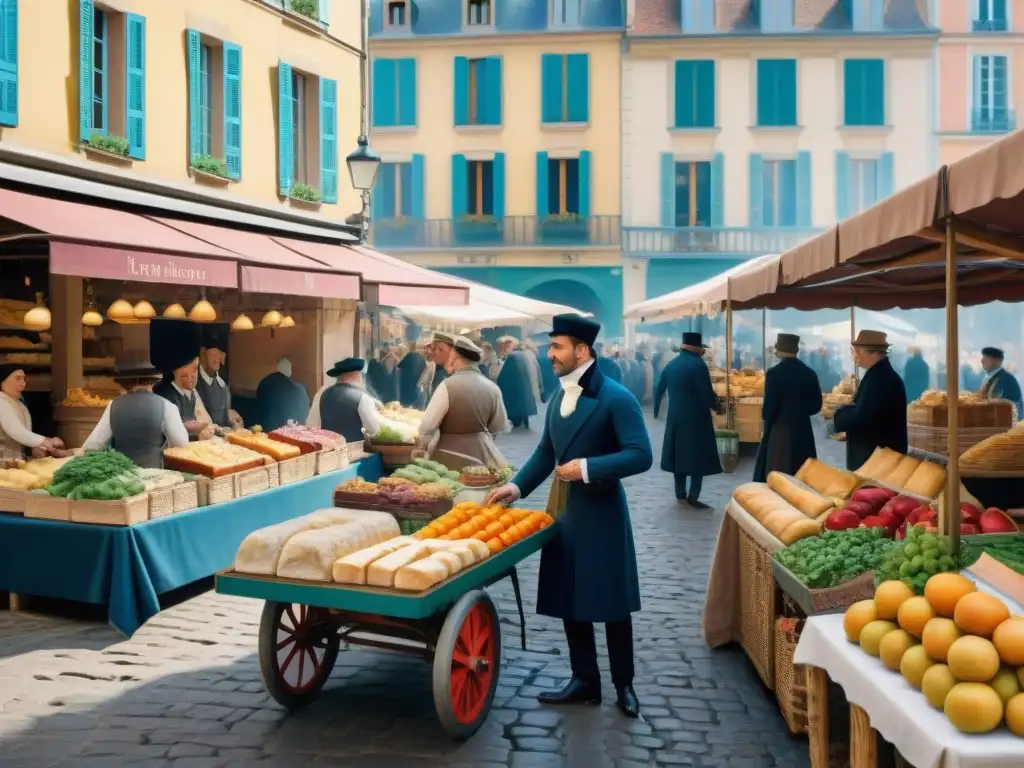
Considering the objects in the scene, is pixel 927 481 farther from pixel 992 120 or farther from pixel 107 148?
pixel 992 120

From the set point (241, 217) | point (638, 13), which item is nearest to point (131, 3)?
point (241, 217)

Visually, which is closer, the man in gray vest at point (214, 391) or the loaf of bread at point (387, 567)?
the loaf of bread at point (387, 567)

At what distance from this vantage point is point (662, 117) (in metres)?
30.8

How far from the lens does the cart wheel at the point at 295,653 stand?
517 cm

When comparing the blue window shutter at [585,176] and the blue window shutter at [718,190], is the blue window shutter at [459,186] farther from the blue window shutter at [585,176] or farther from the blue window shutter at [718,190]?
the blue window shutter at [718,190]

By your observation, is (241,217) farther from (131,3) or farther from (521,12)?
(521,12)

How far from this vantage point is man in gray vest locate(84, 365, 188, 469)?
7703mm

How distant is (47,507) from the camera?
7105mm

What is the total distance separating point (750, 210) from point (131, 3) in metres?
21.8

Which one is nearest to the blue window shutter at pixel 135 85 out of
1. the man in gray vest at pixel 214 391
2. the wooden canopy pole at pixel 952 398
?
the man in gray vest at pixel 214 391

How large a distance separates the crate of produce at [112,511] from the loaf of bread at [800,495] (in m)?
4.12

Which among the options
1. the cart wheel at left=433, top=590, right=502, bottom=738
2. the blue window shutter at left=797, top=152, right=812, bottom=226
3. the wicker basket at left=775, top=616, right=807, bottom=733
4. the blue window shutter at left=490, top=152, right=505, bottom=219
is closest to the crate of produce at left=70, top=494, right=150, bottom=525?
the cart wheel at left=433, top=590, right=502, bottom=738

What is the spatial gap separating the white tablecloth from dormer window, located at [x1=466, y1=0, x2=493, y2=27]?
3036 cm

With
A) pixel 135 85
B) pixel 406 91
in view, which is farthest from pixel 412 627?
pixel 406 91
